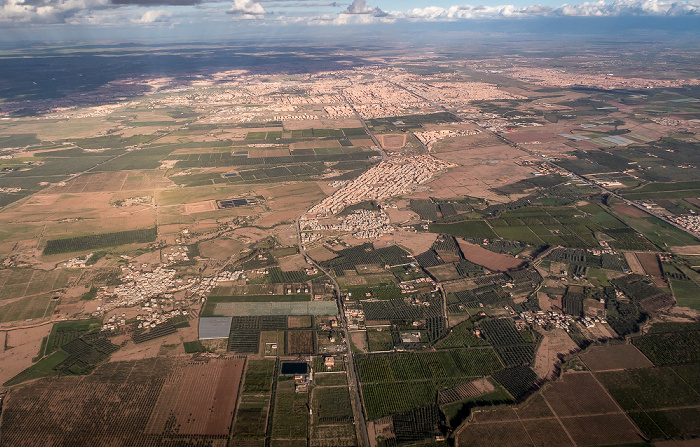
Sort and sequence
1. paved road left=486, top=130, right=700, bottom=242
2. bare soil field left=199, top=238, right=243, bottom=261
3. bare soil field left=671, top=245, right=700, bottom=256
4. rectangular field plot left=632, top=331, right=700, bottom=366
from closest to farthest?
rectangular field plot left=632, top=331, right=700, bottom=366
bare soil field left=671, top=245, right=700, bottom=256
bare soil field left=199, top=238, right=243, bottom=261
paved road left=486, top=130, right=700, bottom=242

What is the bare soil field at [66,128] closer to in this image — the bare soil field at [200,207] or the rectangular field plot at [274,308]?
the bare soil field at [200,207]

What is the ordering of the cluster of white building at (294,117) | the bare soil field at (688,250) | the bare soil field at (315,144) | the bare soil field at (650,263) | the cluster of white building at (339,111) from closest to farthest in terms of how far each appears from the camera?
the bare soil field at (650,263)
the bare soil field at (688,250)
the bare soil field at (315,144)
the cluster of white building at (294,117)
the cluster of white building at (339,111)

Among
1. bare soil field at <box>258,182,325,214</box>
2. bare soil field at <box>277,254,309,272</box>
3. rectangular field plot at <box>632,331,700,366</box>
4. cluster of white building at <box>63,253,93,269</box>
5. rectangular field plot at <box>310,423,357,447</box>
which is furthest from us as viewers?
bare soil field at <box>258,182,325,214</box>

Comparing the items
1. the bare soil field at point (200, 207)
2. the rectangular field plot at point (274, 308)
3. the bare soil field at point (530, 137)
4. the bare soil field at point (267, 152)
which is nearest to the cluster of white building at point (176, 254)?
the rectangular field plot at point (274, 308)

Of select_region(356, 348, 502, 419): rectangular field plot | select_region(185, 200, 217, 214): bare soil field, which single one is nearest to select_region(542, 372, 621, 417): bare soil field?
select_region(356, 348, 502, 419): rectangular field plot

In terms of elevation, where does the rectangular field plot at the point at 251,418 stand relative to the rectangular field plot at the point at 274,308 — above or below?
above

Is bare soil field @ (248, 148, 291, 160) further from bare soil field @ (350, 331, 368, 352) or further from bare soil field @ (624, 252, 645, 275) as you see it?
bare soil field @ (624, 252, 645, 275)

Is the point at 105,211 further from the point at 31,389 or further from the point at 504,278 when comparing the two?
the point at 504,278
